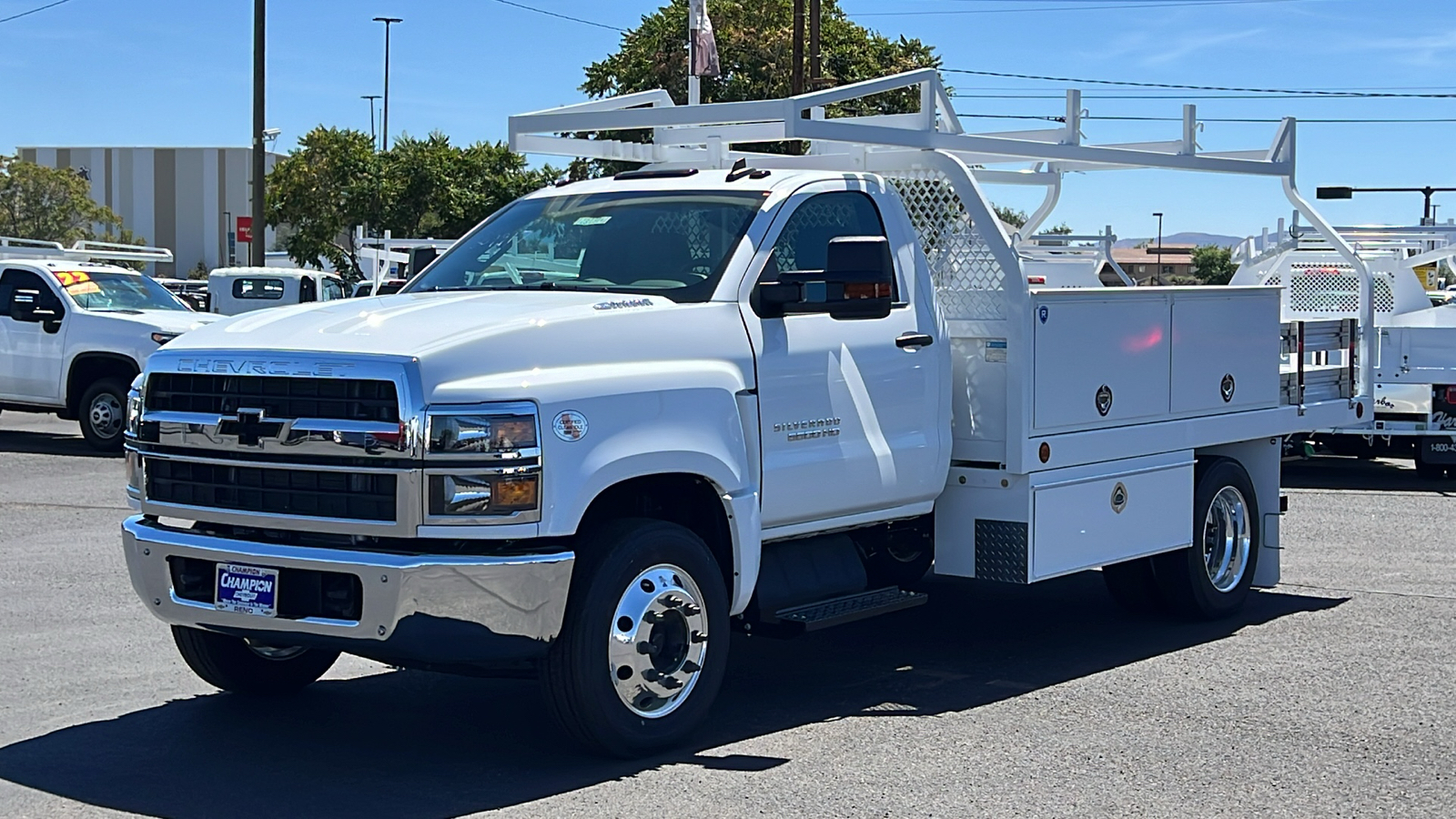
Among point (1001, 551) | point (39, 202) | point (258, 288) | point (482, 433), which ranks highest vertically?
point (39, 202)

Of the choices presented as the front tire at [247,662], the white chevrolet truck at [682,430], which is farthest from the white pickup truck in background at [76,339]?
the front tire at [247,662]

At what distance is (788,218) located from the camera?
7398 mm

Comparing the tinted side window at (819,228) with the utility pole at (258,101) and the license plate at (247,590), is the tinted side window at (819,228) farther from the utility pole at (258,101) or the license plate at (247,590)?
the utility pole at (258,101)

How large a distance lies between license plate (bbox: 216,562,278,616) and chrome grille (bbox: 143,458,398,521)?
8.3 inches

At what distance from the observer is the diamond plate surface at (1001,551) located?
26.2 feet

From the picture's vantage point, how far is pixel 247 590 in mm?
6191

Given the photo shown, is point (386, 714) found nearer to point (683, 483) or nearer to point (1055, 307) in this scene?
point (683, 483)

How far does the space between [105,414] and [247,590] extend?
504 inches

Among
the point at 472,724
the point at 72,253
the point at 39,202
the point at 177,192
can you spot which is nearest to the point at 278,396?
the point at 472,724

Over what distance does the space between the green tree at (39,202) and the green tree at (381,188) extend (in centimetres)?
1426

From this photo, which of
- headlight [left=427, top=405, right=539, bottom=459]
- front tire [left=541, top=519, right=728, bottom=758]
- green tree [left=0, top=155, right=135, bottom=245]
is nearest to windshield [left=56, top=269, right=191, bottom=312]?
front tire [left=541, top=519, right=728, bottom=758]

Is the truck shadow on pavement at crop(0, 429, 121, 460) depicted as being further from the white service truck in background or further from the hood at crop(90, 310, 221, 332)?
the white service truck in background

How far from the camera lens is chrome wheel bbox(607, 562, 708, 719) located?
6.36 meters

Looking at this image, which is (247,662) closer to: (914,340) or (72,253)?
(914,340)
